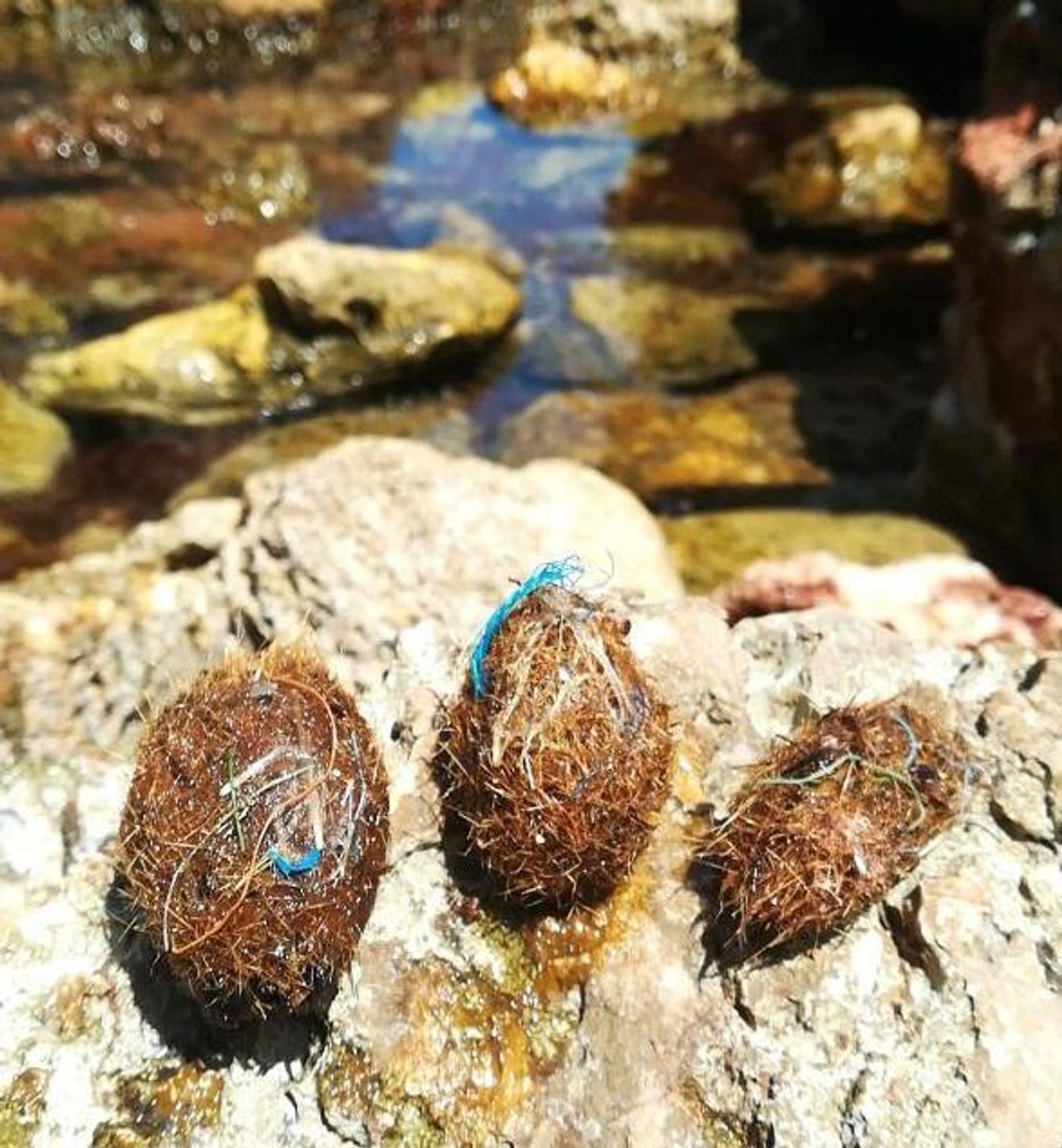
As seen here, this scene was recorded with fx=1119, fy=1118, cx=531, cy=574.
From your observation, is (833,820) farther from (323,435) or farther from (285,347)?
(285,347)

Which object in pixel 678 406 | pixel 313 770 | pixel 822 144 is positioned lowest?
pixel 678 406

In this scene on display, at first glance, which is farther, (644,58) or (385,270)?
(644,58)

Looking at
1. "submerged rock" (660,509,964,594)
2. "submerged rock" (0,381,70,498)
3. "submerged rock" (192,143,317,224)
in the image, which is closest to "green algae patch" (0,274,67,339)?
"submerged rock" (0,381,70,498)

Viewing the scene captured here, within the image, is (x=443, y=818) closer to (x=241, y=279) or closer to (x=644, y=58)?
(x=241, y=279)

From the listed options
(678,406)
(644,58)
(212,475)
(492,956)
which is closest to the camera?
(492,956)

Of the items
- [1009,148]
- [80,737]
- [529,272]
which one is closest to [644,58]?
[529,272]

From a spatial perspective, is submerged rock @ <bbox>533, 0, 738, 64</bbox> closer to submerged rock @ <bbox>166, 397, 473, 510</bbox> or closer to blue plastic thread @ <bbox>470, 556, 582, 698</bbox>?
submerged rock @ <bbox>166, 397, 473, 510</bbox>
